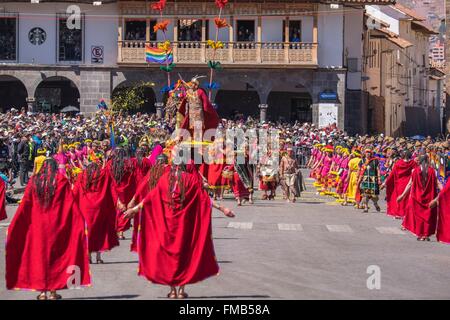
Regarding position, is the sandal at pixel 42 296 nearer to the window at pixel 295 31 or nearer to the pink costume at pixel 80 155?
the pink costume at pixel 80 155

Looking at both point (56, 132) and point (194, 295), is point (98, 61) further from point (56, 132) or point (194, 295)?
point (194, 295)

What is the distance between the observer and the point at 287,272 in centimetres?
1708

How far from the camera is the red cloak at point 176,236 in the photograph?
45.8 feet

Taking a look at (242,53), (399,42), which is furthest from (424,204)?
(399,42)

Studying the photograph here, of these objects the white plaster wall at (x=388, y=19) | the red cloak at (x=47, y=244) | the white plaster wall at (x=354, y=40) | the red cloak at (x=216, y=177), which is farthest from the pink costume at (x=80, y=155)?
the white plaster wall at (x=388, y=19)

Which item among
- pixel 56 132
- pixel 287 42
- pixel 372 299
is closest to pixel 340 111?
pixel 287 42

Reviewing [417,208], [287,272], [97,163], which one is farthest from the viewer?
[417,208]

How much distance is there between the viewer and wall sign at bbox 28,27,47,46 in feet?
194

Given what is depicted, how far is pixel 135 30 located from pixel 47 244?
4628cm

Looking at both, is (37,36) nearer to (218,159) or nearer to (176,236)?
(218,159)

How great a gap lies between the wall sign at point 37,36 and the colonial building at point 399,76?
53.3 ft

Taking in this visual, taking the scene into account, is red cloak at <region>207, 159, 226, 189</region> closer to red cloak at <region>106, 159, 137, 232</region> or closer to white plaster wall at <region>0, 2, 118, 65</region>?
red cloak at <region>106, 159, 137, 232</region>

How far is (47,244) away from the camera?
14117 millimetres

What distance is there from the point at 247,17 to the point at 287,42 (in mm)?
2253
